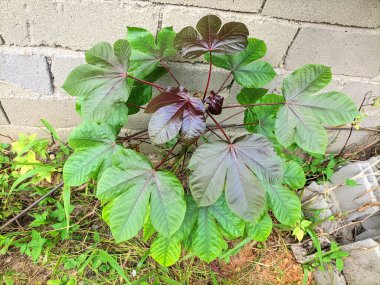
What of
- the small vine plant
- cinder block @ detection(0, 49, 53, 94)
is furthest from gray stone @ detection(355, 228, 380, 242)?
cinder block @ detection(0, 49, 53, 94)

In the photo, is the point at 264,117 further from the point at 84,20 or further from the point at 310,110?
the point at 84,20

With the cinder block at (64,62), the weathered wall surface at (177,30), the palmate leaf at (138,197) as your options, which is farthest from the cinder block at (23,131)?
the palmate leaf at (138,197)

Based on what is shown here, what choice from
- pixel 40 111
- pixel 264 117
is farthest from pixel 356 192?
pixel 40 111

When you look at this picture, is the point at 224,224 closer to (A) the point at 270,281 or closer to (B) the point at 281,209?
(B) the point at 281,209

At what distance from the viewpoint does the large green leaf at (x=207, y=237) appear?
116 cm

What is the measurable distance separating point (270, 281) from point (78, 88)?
4.40 feet

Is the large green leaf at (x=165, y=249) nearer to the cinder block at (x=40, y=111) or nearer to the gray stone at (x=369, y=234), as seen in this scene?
the cinder block at (x=40, y=111)

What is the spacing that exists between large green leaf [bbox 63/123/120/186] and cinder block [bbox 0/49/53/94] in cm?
47

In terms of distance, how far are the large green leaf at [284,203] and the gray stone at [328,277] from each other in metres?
0.65

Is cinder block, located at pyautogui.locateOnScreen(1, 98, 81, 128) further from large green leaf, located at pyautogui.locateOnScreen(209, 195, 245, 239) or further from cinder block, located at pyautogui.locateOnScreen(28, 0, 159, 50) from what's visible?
large green leaf, located at pyautogui.locateOnScreen(209, 195, 245, 239)

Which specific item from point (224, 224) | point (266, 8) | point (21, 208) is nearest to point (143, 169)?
point (224, 224)

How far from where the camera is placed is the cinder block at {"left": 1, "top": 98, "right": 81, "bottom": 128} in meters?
1.59

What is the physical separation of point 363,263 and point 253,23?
1.30m

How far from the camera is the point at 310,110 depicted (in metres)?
1.04
